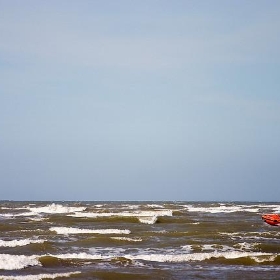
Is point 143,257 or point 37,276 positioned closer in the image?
point 37,276

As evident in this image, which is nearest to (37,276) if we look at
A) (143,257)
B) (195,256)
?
(143,257)

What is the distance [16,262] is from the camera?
1733 centimetres

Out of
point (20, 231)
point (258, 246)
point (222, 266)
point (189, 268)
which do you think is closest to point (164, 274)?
point (189, 268)

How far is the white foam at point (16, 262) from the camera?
16781 millimetres

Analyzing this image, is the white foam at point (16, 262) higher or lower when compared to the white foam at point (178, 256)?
higher

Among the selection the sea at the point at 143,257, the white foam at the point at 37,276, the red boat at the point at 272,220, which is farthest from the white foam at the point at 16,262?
the red boat at the point at 272,220

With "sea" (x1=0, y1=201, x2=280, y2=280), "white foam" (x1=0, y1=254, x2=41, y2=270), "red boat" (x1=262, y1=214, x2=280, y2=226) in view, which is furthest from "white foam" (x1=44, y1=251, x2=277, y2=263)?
"red boat" (x1=262, y1=214, x2=280, y2=226)

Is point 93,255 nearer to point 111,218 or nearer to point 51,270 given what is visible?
point 51,270

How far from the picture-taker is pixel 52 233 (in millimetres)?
30000

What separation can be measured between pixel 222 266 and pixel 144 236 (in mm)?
10993

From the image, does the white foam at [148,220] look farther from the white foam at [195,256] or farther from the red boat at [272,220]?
the white foam at [195,256]

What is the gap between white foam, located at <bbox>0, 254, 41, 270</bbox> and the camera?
16.8 meters

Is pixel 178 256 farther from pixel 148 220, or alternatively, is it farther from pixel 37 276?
pixel 148 220

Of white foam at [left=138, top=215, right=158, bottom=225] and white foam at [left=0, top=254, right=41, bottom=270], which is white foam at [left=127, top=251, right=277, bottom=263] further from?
white foam at [left=138, top=215, right=158, bottom=225]
